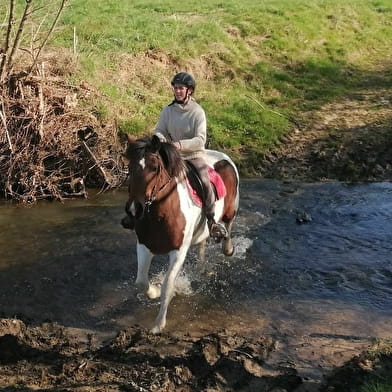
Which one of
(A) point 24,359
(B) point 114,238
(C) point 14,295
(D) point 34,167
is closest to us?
(A) point 24,359

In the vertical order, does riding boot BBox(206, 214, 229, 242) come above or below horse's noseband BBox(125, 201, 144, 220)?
below

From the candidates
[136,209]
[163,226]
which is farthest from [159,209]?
[136,209]

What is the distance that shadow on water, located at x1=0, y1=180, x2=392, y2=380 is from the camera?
6762 millimetres

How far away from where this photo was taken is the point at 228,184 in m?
7.94

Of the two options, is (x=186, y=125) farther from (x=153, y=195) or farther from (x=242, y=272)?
(x=242, y=272)

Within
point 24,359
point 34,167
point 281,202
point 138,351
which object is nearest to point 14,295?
point 24,359

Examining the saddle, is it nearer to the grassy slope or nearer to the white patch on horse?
the white patch on horse

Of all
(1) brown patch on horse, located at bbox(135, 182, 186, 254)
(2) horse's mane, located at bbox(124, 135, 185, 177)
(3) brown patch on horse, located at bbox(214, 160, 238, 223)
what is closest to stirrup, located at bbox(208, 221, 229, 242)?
(3) brown patch on horse, located at bbox(214, 160, 238, 223)

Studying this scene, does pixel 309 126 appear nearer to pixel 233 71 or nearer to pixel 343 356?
pixel 233 71

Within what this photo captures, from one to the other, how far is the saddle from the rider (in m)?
0.08

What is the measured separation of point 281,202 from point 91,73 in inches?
237

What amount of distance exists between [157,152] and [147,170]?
0.82 feet

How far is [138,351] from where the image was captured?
574cm

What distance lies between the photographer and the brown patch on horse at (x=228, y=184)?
7888 millimetres
